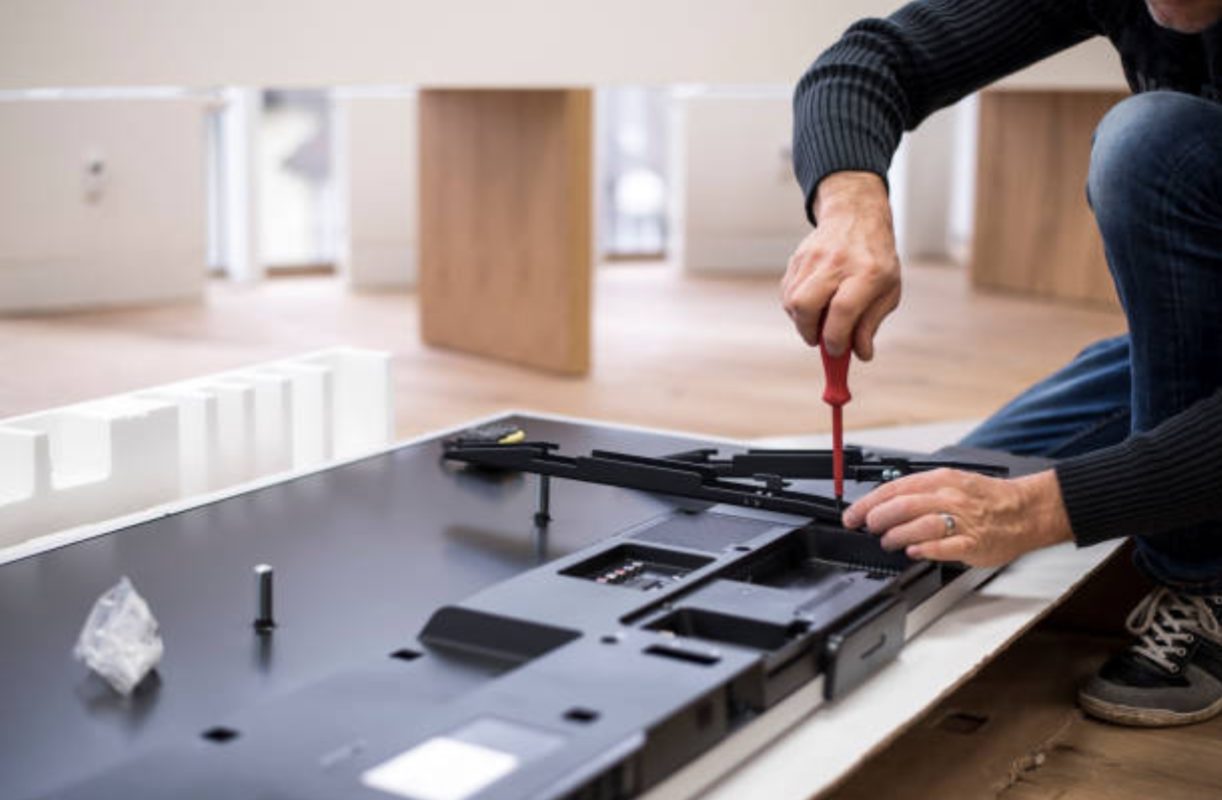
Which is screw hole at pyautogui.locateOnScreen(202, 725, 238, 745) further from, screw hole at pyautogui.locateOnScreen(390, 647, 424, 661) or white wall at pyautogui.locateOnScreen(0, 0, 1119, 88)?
white wall at pyautogui.locateOnScreen(0, 0, 1119, 88)

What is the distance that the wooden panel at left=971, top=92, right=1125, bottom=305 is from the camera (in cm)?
273

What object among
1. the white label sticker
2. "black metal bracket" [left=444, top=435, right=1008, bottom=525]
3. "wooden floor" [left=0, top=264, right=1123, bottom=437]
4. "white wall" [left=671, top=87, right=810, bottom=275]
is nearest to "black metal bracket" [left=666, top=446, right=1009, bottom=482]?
"black metal bracket" [left=444, top=435, right=1008, bottom=525]

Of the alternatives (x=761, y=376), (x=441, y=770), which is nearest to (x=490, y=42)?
(x=761, y=376)

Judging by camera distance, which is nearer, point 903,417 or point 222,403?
A: point 222,403

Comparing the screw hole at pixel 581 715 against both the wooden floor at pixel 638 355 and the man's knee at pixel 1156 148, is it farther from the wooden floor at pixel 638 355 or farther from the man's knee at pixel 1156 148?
the wooden floor at pixel 638 355

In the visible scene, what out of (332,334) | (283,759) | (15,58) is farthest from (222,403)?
(332,334)

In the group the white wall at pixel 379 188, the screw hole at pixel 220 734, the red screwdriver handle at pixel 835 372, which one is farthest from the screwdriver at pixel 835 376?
the white wall at pixel 379 188

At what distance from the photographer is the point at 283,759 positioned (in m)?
0.61

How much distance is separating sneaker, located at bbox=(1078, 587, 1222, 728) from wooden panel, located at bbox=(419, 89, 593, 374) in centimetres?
111

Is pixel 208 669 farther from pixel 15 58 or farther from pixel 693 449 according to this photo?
pixel 15 58

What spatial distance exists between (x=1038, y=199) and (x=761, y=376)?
1.02 meters

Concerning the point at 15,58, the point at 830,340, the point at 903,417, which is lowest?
the point at 903,417

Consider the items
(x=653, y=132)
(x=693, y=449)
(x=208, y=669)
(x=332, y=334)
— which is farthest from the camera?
(x=653, y=132)

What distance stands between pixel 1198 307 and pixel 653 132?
8.63ft
